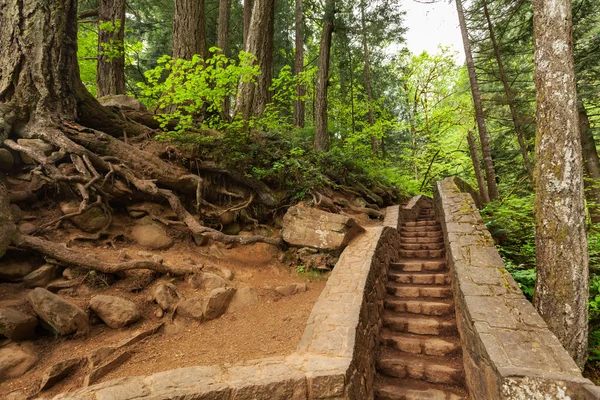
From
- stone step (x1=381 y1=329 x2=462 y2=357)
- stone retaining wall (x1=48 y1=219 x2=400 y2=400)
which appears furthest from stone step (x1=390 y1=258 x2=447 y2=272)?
stone retaining wall (x1=48 y1=219 x2=400 y2=400)

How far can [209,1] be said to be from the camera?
1176cm

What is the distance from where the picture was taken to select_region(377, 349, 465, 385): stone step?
3.44m

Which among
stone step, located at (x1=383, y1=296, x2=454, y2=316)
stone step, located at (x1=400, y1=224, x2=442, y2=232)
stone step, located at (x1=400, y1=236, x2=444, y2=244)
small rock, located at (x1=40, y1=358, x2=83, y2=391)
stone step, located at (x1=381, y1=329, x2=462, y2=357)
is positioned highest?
stone step, located at (x1=400, y1=224, x2=442, y2=232)

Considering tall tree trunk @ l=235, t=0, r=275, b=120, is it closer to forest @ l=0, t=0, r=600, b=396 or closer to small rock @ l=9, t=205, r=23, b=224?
forest @ l=0, t=0, r=600, b=396

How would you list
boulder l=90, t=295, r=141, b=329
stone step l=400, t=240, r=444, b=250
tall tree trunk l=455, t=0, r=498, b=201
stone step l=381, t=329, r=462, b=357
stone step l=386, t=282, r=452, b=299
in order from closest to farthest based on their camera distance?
boulder l=90, t=295, r=141, b=329 → stone step l=381, t=329, r=462, b=357 → stone step l=386, t=282, r=452, b=299 → stone step l=400, t=240, r=444, b=250 → tall tree trunk l=455, t=0, r=498, b=201

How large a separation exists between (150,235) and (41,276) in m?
1.43

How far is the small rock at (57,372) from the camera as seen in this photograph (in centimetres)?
227

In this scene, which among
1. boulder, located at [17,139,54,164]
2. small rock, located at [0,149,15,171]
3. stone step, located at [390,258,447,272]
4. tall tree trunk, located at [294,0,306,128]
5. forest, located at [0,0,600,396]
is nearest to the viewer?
forest, located at [0,0,600,396]

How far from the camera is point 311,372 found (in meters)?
2.16

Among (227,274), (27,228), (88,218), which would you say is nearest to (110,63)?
(88,218)

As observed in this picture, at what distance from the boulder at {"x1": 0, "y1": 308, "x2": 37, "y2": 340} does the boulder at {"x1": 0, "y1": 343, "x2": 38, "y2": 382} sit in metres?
0.09

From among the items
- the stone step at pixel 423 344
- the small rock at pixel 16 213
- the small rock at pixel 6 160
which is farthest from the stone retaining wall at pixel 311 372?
the small rock at pixel 6 160

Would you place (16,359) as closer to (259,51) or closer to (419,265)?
(419,265)

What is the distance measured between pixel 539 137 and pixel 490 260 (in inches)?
71.7
